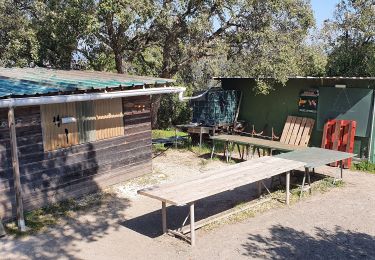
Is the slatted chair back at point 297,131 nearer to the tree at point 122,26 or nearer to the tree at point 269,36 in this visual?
the tree at point 269,36

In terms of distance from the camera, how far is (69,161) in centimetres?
907

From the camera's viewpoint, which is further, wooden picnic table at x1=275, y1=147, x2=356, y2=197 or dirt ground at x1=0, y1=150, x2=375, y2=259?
wooden picnic table at x1=275, y1=147, x2=356, y2=197

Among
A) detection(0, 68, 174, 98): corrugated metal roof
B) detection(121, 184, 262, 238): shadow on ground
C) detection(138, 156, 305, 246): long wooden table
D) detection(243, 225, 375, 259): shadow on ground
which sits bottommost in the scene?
detection(243, 225, 375, 259): shadow on ground

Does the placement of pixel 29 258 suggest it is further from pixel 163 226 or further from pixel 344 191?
pixel 344 191

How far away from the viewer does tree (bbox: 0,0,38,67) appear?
1329cm

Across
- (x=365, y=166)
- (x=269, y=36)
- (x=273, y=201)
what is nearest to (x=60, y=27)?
(x=269, y=36)

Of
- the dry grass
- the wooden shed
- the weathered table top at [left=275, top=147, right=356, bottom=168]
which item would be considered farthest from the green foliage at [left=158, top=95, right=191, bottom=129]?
the dry grass

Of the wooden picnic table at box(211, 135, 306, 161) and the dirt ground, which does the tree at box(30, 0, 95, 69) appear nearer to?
the dirt ground

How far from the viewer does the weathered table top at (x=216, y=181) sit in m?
6.63

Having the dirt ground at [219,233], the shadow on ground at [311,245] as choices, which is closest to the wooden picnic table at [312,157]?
the dirt ground at [219,233]

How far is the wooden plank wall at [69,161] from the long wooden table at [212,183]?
9.10ft

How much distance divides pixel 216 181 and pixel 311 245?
6.47 ft

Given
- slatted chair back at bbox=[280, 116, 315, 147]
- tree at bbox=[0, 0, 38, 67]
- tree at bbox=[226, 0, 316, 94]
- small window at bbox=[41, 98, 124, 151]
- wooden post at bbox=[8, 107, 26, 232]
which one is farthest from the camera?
tree at bbox=[0, 0, 38, 67]

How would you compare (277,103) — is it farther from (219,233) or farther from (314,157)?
(219,233)
